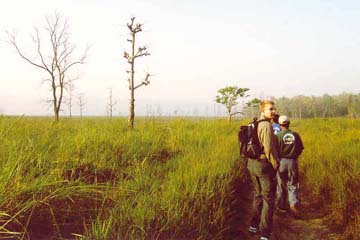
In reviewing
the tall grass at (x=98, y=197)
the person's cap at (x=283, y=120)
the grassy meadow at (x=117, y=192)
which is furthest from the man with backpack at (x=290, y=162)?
the tall grass at (x=98, y=197)

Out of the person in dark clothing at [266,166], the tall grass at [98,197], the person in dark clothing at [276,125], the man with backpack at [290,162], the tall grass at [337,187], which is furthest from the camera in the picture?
the person in dark clothing at [276,125]

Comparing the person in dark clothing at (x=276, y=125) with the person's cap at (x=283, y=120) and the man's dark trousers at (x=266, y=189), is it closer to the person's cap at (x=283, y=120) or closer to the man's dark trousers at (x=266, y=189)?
the person's cap at (x=283, y=120)

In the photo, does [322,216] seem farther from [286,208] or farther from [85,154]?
[85,154]

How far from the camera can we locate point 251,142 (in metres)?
4.32

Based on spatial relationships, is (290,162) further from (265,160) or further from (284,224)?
(265,160)

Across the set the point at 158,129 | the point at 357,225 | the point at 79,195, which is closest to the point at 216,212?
the point at 79,195

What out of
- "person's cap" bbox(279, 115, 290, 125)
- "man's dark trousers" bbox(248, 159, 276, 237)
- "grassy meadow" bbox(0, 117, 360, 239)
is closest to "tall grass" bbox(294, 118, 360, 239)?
"grassy meadow" bbox(0, 117, 360, 239)

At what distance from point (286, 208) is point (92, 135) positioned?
182 inches

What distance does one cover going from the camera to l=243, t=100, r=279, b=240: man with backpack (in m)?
4.18

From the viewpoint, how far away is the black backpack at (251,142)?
4.28 metres

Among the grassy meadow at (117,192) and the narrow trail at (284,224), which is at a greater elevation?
the grassy meadow at (117,192)

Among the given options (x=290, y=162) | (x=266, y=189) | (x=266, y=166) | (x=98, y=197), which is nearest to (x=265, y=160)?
(x=266, y=166)

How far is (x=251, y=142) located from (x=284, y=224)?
1.98 meters

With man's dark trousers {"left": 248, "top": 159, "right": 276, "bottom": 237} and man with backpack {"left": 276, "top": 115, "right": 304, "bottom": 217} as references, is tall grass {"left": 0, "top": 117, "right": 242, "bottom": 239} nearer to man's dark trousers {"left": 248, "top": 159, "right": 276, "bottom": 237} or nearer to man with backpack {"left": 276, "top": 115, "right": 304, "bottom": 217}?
man's dark trousers {"left": 248, "top": 159, "right": 276, "bottom": 237}
